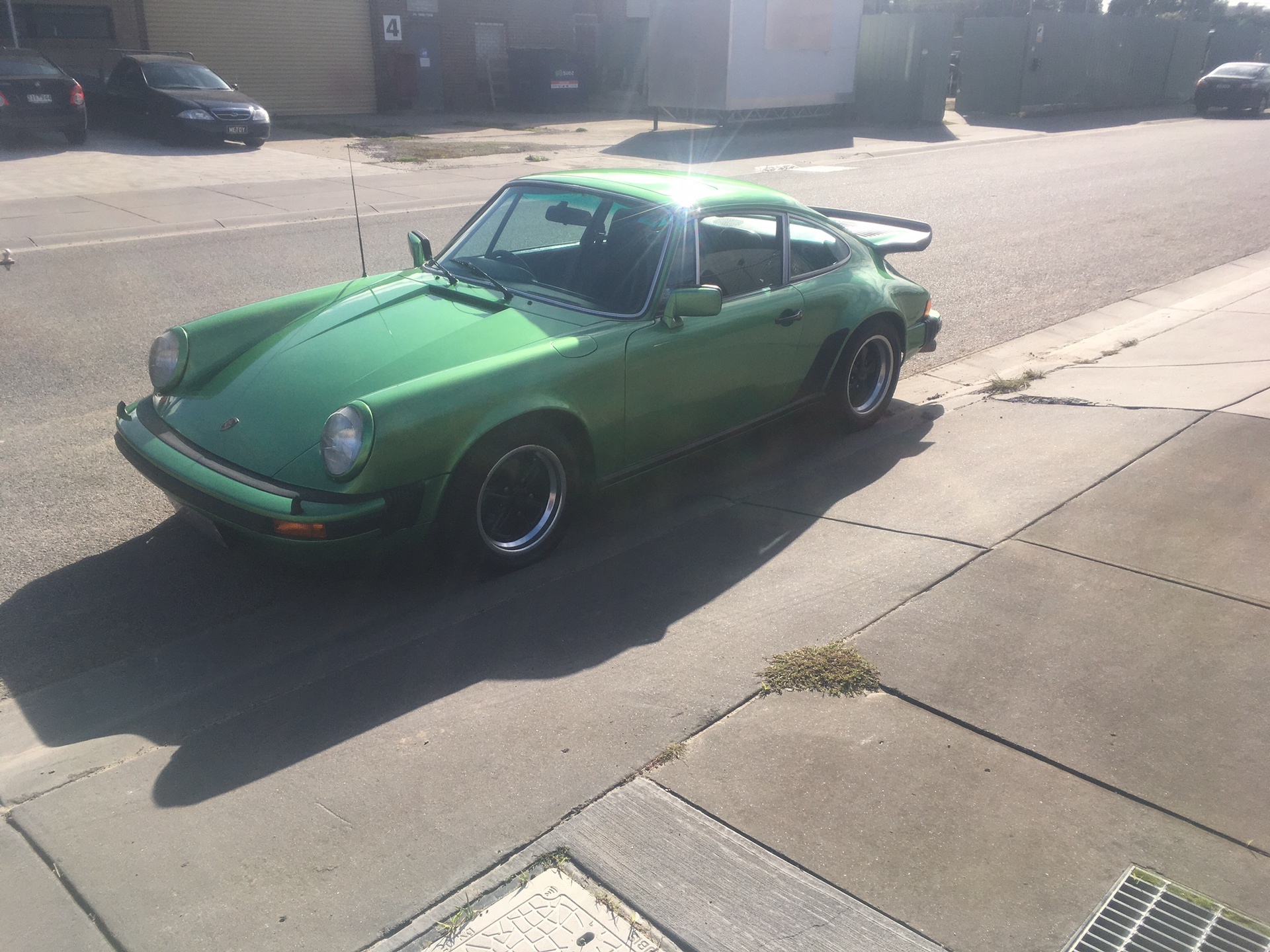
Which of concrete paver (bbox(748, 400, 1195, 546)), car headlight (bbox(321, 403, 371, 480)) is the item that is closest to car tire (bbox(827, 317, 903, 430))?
concrete paver (bbox(748, 400, 1195, 546))

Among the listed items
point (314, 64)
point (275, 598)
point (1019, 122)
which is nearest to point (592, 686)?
point (275, 598)

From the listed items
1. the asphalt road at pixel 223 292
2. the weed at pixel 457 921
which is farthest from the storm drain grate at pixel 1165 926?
the asphalt road at pixel 223 292

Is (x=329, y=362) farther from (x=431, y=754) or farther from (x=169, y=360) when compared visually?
(x=431, y=754)

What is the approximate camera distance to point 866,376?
5867mm

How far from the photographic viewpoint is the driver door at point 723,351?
4.47 metres

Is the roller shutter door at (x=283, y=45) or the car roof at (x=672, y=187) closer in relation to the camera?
the car roof at (x=672, y=187)

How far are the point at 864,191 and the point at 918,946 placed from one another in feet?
44.7

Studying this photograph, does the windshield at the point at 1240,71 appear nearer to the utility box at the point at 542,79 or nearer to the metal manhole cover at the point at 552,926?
the utility box at the point at 542,79

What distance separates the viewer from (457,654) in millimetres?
3660

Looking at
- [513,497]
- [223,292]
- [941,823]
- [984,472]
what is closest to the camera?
[941,823]

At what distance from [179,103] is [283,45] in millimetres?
7520

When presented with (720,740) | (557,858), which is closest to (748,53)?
(720,740)

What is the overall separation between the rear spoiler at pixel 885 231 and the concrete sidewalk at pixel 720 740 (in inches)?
76.7

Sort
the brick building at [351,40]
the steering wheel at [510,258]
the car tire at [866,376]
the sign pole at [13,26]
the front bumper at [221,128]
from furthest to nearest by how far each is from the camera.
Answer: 1. the brick building at [351,40]
2. the sign pole at [13,26]
3. the front bumper at [221,128]
4. the car tire at [866,376]
5. the steering wheel at [510,258]
